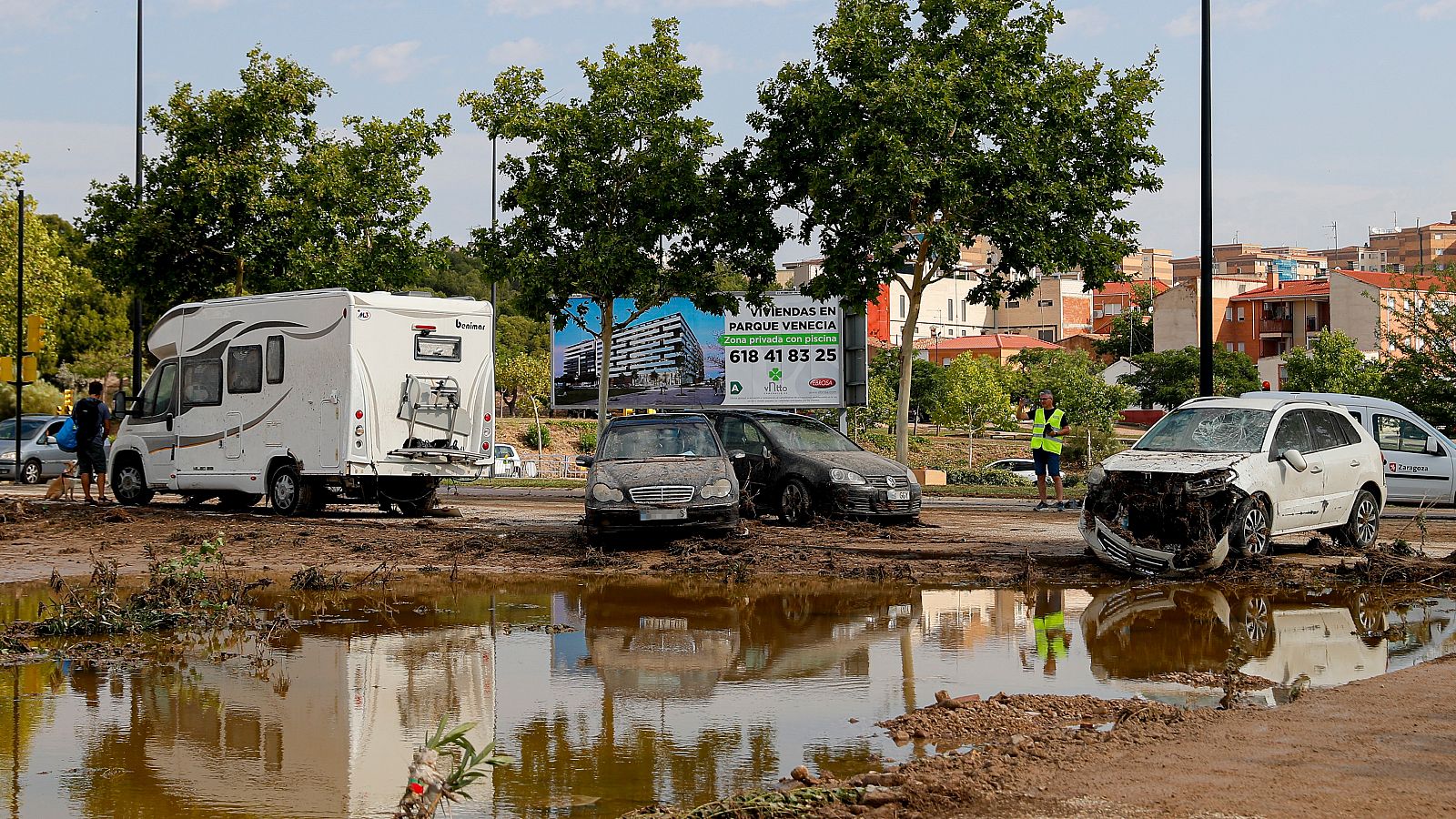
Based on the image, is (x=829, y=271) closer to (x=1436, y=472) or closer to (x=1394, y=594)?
(x=1436, y=472)

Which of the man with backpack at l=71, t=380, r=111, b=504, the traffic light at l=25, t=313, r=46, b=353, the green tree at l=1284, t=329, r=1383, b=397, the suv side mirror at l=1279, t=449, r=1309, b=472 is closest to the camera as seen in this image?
the suv side mirror at l=1279, t=449, r=1309, b=472

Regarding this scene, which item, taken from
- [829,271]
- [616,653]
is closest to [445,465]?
[829,271]

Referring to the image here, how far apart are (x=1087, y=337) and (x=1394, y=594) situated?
13296cm

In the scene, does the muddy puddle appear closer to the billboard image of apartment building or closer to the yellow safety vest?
the yellow safety vest

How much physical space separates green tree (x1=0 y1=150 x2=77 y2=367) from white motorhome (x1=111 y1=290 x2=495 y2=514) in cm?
2401

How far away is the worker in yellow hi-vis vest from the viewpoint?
20906 mm

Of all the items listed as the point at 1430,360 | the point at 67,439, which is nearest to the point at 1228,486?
the point at 67,439

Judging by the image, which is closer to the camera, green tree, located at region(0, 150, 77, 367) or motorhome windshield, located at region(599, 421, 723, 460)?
motorhome windshield, located at region(599, 421, 723, 460)

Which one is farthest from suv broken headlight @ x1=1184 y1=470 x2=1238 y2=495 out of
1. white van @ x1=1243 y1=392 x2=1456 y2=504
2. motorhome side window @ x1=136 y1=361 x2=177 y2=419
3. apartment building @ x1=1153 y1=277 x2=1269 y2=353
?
apartment building @ x1=1153 y1=277 x2=1269 y2=353

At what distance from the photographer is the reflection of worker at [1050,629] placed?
366 inches

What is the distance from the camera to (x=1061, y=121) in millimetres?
24125

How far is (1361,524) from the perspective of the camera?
15086 millimetres

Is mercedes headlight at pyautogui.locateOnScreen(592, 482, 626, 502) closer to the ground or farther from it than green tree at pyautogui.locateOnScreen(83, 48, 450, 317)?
closer to the ground

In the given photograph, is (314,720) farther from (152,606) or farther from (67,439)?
(67,439)
